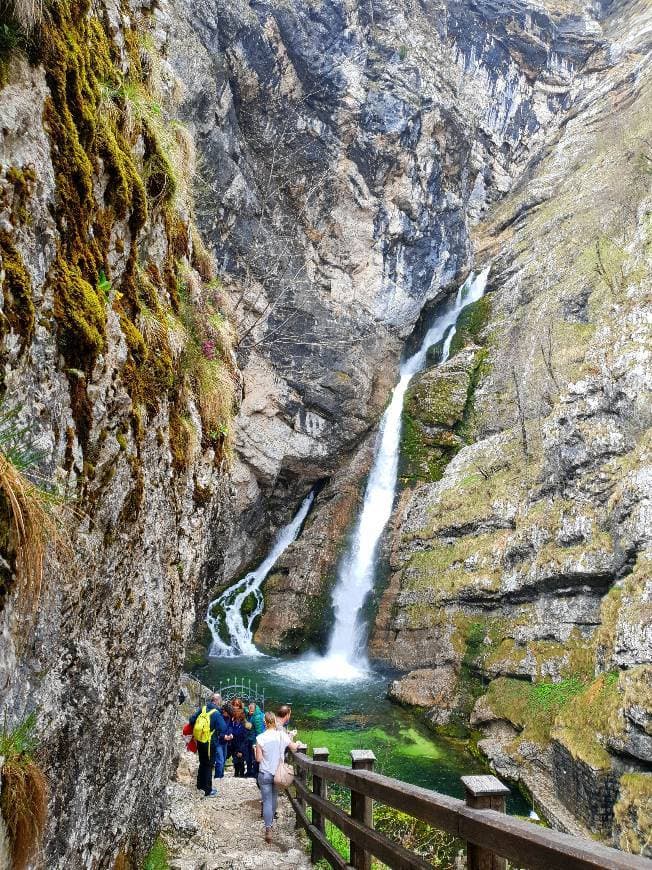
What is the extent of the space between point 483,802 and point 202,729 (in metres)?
6.24

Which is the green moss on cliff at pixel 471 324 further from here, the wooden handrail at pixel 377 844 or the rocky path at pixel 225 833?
the wooden handrail at pixel 377 844

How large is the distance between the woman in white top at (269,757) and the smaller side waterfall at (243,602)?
19.2 meters

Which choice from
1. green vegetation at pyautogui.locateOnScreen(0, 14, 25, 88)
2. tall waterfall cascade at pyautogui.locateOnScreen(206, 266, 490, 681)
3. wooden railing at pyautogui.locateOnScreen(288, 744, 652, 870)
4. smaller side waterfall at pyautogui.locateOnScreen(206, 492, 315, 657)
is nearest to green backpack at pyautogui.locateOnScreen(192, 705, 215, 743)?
wooden railing at pyautogui.locateOnScreen(288, 744, 652, 870)

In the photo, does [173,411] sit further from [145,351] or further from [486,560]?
[486,560]

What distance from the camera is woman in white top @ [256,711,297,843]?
5945 mm

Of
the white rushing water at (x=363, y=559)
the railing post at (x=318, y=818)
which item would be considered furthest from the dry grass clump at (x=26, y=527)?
the white rushing water at (x=363, y=559)

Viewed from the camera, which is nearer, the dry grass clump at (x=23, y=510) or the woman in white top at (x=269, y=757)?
the dry grass clump at (x=23, y=510)

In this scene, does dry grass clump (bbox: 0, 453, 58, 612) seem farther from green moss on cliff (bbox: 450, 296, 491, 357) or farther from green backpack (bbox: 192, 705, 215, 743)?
green moss on cliff (bbox: 450, 296, 491, 357)

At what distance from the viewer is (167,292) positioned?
654 centimetres

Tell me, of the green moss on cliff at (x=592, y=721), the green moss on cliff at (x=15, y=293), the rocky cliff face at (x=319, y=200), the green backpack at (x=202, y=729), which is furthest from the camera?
the rocky cliff face at (x=319, y=200)

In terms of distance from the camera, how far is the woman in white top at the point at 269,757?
19.5 feet

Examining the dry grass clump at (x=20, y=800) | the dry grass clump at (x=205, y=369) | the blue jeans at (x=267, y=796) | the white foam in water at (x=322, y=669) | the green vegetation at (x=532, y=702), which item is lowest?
the white foam in water at (x=322, y=669)

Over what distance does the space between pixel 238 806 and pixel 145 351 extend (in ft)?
20.4

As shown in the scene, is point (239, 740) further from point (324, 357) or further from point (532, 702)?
point (324, 357)
